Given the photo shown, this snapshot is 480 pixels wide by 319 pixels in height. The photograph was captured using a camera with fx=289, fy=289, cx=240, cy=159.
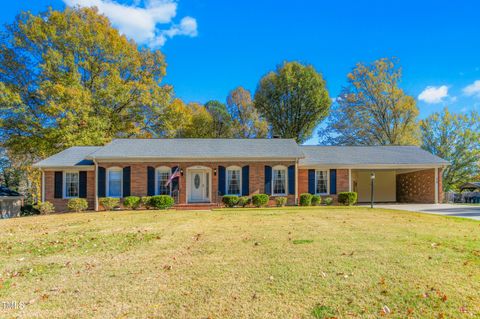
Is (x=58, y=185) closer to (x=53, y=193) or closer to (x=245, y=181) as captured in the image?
(x=53, y=193)

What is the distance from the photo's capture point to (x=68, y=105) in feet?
71.7

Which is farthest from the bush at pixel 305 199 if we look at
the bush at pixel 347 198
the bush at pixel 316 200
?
the bush at pixel 347 198

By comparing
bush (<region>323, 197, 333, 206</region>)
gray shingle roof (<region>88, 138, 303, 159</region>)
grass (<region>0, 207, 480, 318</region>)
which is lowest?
bush (<region>323, 197, 333, 206</region>)

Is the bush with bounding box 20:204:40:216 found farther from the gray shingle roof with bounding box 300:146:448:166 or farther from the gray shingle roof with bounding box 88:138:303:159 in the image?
the gray shingle roof with bounding box 300:146:448:166

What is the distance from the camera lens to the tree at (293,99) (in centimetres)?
3244

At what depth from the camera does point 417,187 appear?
2052cm

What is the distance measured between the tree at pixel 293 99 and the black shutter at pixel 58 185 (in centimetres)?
2276

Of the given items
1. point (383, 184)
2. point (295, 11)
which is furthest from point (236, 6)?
point (383, 184)

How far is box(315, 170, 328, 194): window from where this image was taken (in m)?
18.6

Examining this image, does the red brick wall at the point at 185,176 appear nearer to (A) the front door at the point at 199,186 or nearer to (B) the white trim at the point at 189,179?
(B) the white trim at the point at 189,179

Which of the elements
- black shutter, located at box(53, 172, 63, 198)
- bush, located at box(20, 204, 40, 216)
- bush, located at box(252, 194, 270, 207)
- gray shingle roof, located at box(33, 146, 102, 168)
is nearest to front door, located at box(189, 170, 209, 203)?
bush, located at box(252, 194, 270, 207)

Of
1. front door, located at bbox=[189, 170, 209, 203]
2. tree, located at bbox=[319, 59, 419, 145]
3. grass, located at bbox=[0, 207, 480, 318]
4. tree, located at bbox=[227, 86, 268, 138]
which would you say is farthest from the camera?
tree, located at bbox=[227, 86, 268, 138]

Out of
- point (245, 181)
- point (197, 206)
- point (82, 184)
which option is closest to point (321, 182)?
point (245, 181)

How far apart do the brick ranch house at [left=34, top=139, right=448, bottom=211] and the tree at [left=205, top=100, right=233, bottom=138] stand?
17.2 m
